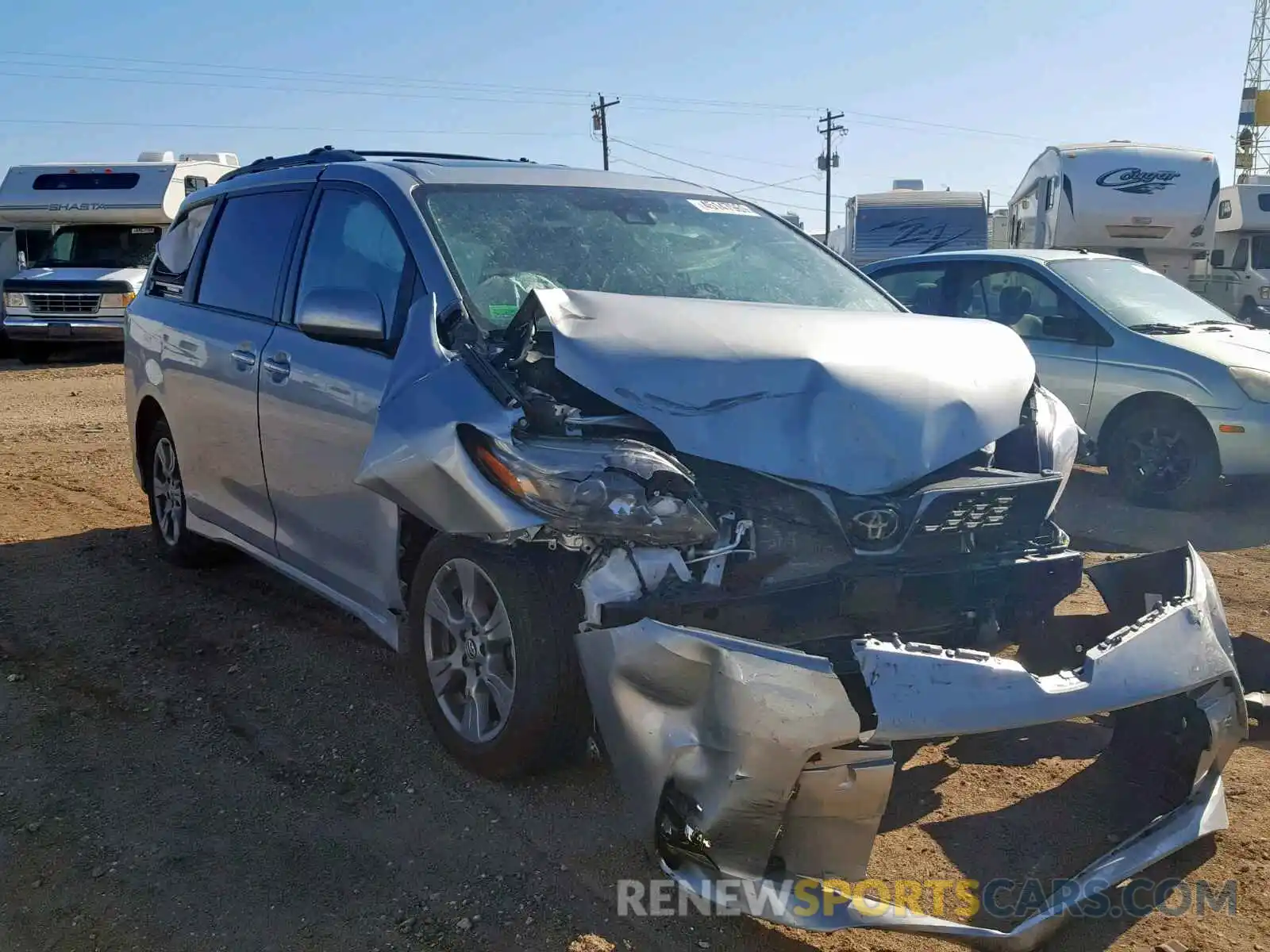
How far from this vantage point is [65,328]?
17.4 metres

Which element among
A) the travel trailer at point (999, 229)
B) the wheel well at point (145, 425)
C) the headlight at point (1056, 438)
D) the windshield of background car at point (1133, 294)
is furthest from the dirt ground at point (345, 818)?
the travel trailer at point (999, 229)

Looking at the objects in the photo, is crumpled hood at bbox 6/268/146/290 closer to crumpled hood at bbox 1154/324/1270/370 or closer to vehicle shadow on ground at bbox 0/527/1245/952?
vehicle shadow on ground at bbox 0/527/1245/952

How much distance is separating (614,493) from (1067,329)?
587 cm

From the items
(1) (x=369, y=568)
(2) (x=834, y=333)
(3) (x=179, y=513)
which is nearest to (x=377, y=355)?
(1) (x=369, y=568)

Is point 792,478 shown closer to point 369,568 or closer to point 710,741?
point 710,741

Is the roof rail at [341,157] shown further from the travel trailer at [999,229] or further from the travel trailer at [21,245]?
the travel trailer at [999,229]

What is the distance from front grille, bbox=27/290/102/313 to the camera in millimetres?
17375

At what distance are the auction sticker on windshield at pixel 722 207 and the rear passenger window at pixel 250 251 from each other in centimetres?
160

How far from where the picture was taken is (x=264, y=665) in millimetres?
4605

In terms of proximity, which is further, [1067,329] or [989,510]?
[1067,329]

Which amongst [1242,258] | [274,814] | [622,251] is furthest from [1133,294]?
[1242,258]

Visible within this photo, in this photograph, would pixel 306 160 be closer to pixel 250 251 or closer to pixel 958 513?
pixel 250 251

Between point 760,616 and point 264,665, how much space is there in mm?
2556

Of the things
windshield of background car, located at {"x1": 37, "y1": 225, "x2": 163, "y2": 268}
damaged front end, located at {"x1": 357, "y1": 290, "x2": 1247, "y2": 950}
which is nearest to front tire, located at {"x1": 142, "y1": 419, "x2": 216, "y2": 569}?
damaged front end, located at {"x1": 357, "y1": 290, "x2": 1247, "y2": 950}
